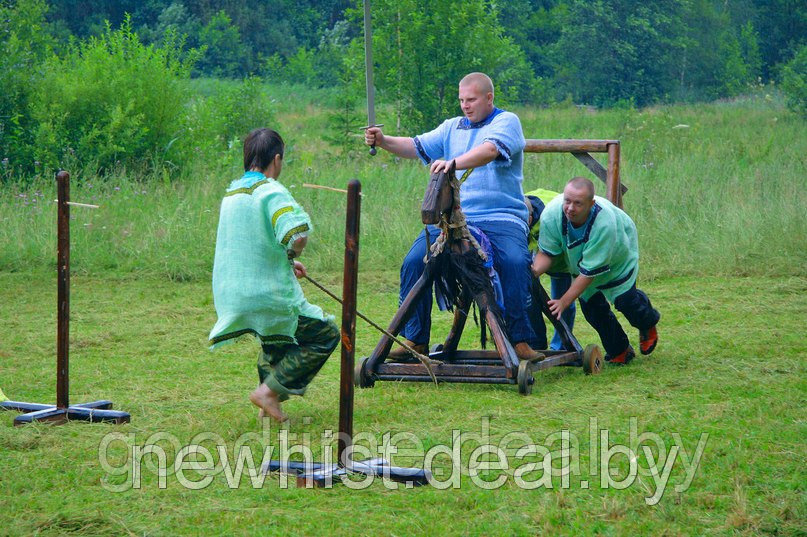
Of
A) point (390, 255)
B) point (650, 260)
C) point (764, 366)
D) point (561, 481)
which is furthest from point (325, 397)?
point (650, 260)

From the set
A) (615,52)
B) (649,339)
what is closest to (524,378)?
(649,339)

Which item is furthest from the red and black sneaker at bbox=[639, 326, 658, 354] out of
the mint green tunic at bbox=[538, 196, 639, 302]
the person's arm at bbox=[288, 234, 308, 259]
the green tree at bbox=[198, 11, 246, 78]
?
the green tree at bbox=[198, 11, 246, 78]

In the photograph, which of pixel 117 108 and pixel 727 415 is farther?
pixel 117 108

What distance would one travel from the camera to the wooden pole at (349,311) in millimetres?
3771

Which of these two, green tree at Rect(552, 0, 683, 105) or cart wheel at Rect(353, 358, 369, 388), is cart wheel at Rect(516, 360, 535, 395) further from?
green tree at Rect(552, 0, 683, 105)

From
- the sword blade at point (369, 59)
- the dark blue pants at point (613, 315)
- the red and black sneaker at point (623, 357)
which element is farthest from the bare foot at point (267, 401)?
the red and black sneaker at point (623, 357)

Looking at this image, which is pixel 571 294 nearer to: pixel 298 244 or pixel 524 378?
pixel 524 378

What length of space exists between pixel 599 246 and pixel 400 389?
1.44m

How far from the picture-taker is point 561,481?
3.91 meters

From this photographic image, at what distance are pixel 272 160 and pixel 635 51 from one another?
3511 centimetres

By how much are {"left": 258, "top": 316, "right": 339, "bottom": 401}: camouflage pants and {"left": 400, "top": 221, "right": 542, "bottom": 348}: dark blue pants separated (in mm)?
941

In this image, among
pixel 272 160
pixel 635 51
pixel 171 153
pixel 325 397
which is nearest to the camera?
pixel 272 160

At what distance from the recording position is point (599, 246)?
5.84 meters

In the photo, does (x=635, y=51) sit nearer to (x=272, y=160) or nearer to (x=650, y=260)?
(x=650, y=260)
